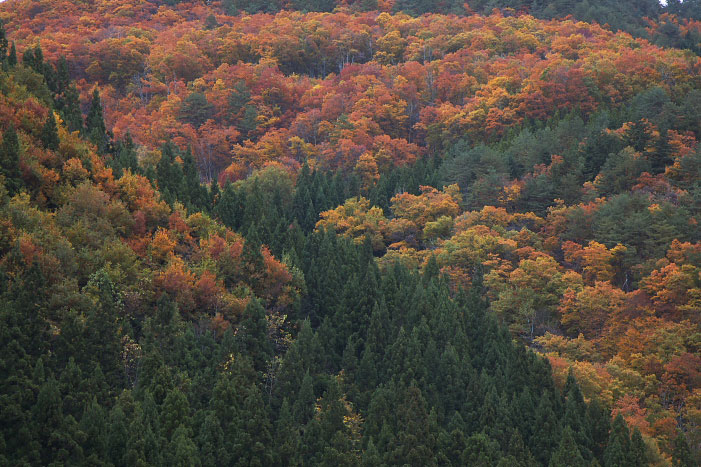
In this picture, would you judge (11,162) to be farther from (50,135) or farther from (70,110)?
(70,110)

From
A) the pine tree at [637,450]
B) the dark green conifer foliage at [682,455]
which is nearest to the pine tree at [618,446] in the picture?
the pine tree at [637,450]

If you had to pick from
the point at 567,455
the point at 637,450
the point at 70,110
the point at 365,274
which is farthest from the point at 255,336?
the point at 70,110

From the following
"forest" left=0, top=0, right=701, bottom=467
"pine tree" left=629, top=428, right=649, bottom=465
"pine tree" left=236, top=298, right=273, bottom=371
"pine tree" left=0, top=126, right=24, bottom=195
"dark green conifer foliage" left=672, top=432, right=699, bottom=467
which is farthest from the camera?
"pine tree" left=0, top=126, right=24, bottom=195

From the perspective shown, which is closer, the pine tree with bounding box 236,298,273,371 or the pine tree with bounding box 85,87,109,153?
the pine tree with bounding box 236,298,273,371

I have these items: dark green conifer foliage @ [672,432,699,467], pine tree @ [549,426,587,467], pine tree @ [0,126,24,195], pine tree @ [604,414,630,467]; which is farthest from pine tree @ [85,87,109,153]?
dark green conifer foliage @ [672,432,699,467]

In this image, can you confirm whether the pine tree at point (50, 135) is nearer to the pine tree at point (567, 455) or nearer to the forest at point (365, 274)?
the forest at point (365, 274)

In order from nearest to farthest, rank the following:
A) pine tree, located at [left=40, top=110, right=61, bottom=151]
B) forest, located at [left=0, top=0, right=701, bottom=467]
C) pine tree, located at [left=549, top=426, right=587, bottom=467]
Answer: forest, located at [left=0, top=0, right=701, bottom=467] < pine tree, located at [left=549, top=426, right=587, bottom=467] < pine tree, located at [left=40, top=110, right=61, bottom=151]

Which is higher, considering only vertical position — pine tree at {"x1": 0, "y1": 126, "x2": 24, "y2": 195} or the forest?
pine tree at {"x1": 0, "y1": 126, "x2": 24, "y2": 195}

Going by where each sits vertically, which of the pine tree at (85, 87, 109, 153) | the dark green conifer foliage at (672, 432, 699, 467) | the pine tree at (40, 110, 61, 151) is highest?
the pine tree at (40, 110, 61, 151)

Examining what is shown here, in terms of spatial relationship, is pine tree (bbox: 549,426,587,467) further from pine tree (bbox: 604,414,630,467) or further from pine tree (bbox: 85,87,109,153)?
pine tree (bbox: 85,87,109,153)
